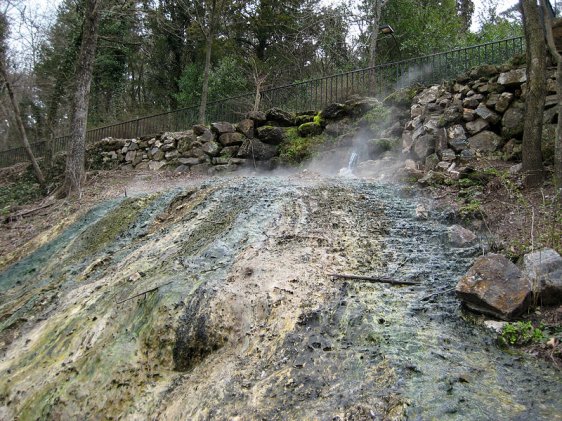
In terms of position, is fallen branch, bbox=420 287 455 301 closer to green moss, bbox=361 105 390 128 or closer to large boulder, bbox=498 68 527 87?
large boulder, bbox=498 68 527 87

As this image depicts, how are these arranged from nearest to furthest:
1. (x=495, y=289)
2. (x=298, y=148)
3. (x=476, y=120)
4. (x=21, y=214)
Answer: (x=495, y=289) → (x=476, y=120) → (x=21, y=214) → (x=298, y=148)

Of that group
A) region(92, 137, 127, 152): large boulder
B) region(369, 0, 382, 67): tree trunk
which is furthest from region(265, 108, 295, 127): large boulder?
region(369, 0, 382, 67): tree trunk

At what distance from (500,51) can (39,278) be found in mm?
10046

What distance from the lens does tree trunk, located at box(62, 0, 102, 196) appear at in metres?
9.95

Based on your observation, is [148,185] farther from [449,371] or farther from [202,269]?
[449,371]

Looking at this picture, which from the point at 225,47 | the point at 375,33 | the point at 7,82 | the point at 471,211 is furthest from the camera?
the point at 225,47

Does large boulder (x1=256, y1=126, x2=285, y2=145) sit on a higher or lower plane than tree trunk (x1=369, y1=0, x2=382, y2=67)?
lower

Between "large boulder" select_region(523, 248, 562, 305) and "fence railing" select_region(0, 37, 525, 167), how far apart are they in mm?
7074

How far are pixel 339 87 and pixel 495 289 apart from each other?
10585mm

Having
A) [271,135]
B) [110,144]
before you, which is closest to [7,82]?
[110,144]

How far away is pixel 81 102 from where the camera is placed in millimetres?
10328

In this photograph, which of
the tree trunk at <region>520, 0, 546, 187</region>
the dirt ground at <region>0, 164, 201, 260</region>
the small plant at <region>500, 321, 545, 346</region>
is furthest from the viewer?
the dirt ground at <region>0, 164, 201, 260</region>

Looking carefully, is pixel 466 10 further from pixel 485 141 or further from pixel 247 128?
pixel 485 141

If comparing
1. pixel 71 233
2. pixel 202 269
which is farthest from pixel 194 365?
pixel 71 233
